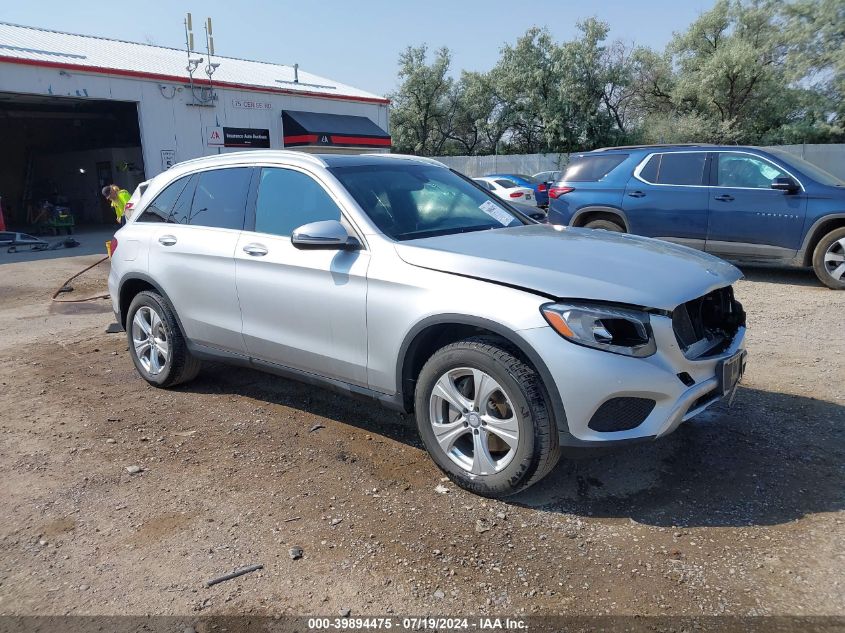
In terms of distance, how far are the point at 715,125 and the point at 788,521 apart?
105ft

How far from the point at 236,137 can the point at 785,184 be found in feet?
60.3

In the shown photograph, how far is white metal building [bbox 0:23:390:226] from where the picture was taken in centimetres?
1847

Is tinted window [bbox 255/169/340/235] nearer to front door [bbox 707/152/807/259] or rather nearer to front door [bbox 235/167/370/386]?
front door [bbox 235/167/370/386]

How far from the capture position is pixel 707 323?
3463mm

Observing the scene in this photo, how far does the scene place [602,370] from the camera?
2.88m

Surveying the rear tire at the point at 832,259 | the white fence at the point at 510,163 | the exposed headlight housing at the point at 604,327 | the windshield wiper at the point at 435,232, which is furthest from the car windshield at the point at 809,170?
the white fence at the point at 510,163

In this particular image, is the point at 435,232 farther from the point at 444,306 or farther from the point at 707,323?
the point at 707,323

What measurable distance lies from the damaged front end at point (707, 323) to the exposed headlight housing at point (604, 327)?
0.19m

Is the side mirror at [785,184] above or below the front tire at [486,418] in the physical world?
above

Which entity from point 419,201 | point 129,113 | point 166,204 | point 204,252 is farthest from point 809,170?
point 129,113

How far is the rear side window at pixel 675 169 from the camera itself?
8789 millimetres

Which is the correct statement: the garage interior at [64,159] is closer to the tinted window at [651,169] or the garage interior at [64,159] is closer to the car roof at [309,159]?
the tinted window at [651,169]

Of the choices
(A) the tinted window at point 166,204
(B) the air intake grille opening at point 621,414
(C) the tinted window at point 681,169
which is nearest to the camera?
(B) the air intake grille opening at point 621,414

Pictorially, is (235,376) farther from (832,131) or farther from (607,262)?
(832,131)
